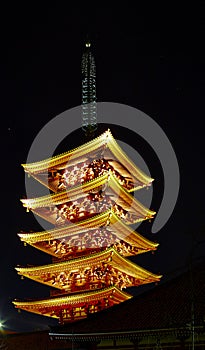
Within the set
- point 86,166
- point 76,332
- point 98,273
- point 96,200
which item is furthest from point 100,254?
point 76,332

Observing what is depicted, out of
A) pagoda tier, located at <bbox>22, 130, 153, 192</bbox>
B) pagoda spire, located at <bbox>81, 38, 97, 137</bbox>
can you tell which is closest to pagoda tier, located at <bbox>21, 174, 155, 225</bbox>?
pagoda tier, located at <bbox>22, 130, 153, 192</bbox>

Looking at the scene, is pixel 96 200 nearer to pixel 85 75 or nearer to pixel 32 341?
pixel 32 341

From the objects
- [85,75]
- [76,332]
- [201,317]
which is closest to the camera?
[201,317]

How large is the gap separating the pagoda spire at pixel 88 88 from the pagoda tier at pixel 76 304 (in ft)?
41.9

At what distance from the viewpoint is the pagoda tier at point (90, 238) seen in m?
30.0

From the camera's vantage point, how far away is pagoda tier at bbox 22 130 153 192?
3089 cm

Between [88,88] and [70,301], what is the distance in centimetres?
1654

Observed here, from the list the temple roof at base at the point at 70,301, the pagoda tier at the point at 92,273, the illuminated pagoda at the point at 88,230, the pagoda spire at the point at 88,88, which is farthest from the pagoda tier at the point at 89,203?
the pagoda spire at the point at 88,88

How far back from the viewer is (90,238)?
30.9 meters

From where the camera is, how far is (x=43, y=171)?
33.6 meters

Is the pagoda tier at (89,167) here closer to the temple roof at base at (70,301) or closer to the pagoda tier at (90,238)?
the pagoda tier at (90,238)

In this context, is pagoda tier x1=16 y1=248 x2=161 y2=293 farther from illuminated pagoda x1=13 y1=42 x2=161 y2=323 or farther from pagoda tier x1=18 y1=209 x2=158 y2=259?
pagoda tier x1=18 y1=209 x2=158 y2=259

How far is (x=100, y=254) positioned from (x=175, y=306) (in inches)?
427

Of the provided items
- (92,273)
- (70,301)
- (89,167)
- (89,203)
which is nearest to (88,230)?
(89,203)
